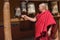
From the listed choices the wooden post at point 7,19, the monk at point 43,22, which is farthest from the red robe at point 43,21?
the wooden post at point 7,19

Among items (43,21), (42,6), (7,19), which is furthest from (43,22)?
(7,19)

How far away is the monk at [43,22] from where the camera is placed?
1960mm

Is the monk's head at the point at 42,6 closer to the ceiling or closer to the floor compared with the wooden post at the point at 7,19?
closer to the ceiling

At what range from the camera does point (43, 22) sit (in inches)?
77.4

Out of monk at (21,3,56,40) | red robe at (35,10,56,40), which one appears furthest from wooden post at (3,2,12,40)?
red robe at (35,10,56,40)

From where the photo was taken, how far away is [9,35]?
1.85m

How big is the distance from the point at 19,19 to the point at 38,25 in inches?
8.5

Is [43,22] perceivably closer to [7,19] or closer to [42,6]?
[42,6]

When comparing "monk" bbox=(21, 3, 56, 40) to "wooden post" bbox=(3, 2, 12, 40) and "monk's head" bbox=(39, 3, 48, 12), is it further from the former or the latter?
"wooden post" bbox=(3, 2, 12, 40)

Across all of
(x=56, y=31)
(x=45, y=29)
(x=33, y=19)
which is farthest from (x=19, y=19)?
(x=56, y=31)

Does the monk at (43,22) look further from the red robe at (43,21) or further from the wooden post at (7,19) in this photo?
the wooden post at (7,19)

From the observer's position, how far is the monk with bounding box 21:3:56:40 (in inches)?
77.2

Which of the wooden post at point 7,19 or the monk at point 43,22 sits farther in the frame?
the monk at point 43,22

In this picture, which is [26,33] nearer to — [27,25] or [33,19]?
[27,25]
